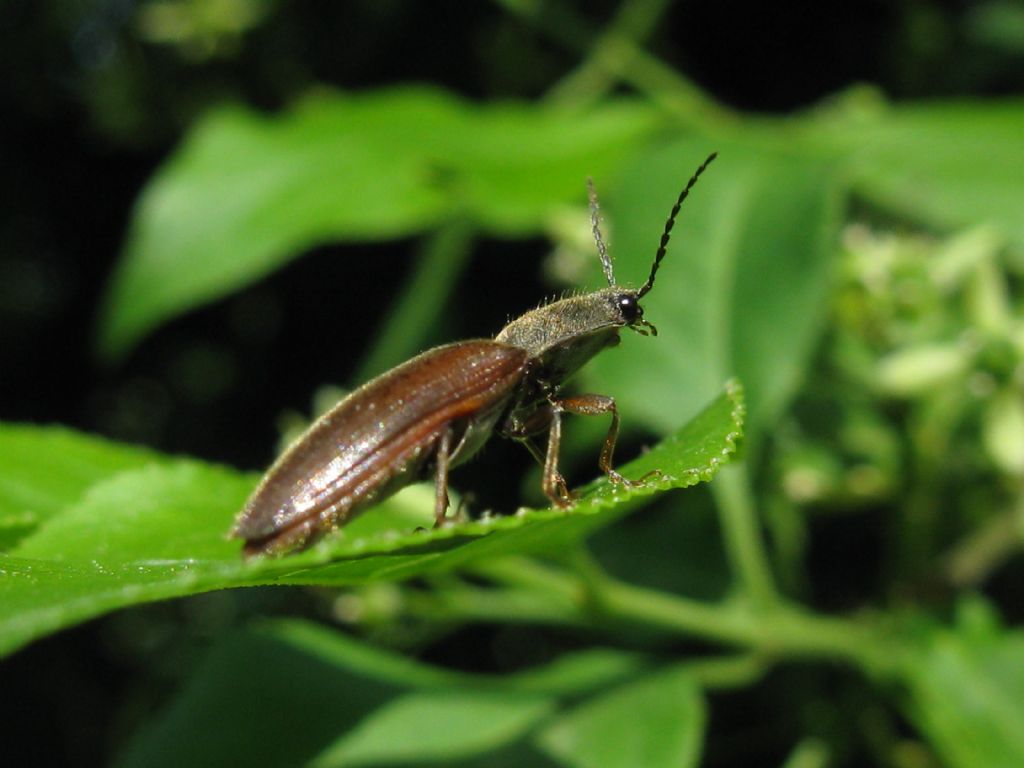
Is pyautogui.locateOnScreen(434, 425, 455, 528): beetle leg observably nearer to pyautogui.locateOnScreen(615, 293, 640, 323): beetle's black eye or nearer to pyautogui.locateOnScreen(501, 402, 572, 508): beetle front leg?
pyautogui.locateOnScreen(501, 402, 572, 508): beetle front leg

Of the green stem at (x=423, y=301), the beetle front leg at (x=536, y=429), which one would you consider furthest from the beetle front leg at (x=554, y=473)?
the green stem at (x=423, y=301)

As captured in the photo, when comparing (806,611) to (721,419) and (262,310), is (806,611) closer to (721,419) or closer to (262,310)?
(721,419)

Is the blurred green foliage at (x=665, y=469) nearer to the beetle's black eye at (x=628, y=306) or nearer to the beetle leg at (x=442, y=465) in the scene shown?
the beetle leg at (x=442, y=465)

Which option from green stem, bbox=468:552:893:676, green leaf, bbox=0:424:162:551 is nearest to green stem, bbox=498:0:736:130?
green stem, bbox=468:552:893:676

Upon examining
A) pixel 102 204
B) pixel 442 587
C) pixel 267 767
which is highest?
pixel 102 204

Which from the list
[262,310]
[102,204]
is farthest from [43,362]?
[262,310]
